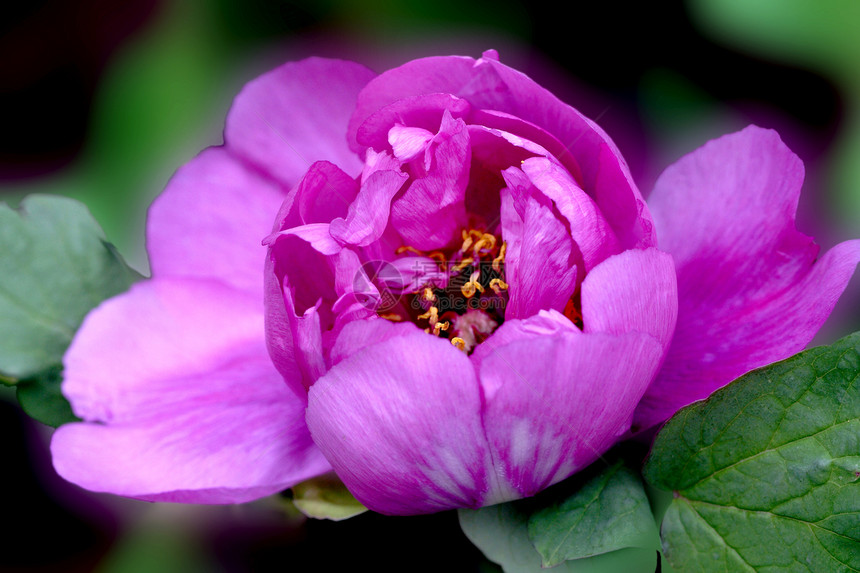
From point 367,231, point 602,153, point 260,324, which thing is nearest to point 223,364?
point 260,324

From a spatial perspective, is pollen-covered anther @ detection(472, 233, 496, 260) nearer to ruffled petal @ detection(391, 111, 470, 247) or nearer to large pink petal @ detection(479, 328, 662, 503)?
ruffled petal @ detection(391, 111, 470, 247)

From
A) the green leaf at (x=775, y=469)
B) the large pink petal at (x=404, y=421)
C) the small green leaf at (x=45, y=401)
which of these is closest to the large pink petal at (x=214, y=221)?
Result: the small green leaf at (x=45, y=401)

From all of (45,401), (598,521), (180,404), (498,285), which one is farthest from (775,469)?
(45,401)

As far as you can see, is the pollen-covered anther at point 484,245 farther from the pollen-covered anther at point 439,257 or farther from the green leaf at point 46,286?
the green leaf at point 46,286

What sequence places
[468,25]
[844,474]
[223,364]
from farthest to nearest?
[468,25] → [223,364] → [844,474]

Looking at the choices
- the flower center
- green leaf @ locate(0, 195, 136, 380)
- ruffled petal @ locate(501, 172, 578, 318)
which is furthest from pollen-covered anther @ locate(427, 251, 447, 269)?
green leaf @ locate(0, 195, 136, 380)

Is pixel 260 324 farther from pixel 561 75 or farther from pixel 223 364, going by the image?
pixel 561 75
